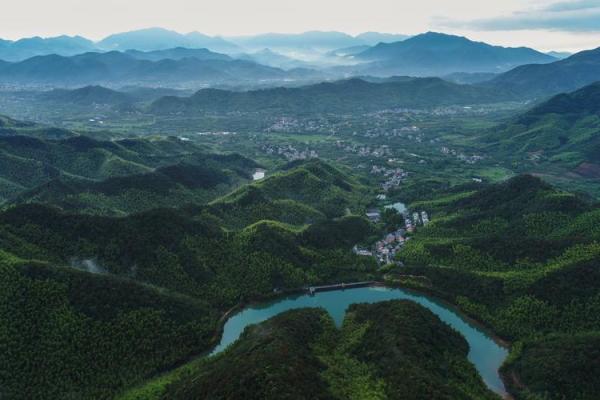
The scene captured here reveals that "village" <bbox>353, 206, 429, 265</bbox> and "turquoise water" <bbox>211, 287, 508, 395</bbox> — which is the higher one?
"village" <bbox>353, 206, 429, 265</bbox>

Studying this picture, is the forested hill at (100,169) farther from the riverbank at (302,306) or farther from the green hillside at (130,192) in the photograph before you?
the riverbank at (302,306)

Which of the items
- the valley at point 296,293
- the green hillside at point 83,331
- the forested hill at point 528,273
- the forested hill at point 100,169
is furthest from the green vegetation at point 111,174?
the forested hill at point 528,273

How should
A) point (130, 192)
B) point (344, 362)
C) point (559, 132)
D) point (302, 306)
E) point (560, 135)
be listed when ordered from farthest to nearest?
point (559, 132) → point (560, 135) → point (130, 192) → point (302, 306) → point (344, 362)

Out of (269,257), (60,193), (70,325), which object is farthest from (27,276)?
(60,193)

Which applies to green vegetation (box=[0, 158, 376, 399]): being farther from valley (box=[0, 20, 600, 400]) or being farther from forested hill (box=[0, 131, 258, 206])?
forested hill (box=[0, 131, 258, 206])

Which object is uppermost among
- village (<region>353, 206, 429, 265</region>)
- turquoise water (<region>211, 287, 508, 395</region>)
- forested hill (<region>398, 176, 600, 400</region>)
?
forested hill (<region>398, 176, 600, 400</region>)

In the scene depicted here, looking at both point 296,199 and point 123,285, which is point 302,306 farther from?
point 296,199

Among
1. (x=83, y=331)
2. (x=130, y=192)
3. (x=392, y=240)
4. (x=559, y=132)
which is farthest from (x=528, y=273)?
(x=559, y=132)

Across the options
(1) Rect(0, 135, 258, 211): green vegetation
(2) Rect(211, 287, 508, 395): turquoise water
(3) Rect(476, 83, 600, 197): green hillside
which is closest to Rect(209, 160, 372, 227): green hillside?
(1) Rect(0, 135, 258, 211): green vegetation
